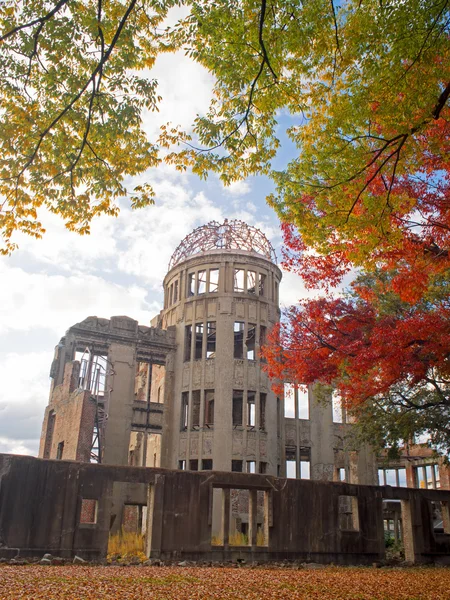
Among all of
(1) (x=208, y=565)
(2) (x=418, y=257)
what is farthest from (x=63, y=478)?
(2) (x=418, y=257)

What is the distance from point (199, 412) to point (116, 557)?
13.2 meters

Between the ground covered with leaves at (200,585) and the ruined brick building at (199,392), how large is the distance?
14224mm

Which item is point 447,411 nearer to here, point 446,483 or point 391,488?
point 391,488

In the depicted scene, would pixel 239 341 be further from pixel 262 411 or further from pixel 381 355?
pixel 381 355

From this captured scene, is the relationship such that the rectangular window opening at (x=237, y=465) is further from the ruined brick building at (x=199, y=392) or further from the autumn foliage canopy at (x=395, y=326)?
the autumn foliage canopy at (x=395, y=326)

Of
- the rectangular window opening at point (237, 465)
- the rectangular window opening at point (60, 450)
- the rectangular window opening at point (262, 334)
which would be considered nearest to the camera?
the rectangular window opening at point (237, 465)

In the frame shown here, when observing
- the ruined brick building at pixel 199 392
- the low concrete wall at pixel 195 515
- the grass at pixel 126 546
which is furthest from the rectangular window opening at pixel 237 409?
the low concrete wall at pixel 195 515

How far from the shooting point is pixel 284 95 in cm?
1045

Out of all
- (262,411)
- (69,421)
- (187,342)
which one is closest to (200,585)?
(69,421)

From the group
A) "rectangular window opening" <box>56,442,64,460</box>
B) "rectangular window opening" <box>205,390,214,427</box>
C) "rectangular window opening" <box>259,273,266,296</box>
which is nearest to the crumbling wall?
"rectangular window opening" <box>56,442,64,460</box>

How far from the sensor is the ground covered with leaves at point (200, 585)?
899cm

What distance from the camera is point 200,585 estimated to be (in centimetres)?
1044

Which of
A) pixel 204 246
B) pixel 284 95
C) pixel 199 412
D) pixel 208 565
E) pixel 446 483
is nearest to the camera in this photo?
pixel 284 95

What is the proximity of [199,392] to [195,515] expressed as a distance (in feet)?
43.4
